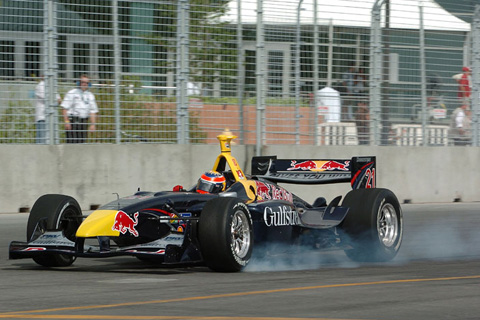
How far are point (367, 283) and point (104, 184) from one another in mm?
7597

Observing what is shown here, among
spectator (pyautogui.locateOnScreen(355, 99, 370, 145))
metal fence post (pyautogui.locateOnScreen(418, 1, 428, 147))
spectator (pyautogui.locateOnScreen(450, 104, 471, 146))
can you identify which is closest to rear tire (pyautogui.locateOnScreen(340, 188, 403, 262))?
spectator (pyautogui.locateOnScreen(355, 99, 370, 145))

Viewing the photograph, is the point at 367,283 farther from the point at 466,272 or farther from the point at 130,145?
the point at 130,145

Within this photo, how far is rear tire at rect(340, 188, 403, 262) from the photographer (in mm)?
9805

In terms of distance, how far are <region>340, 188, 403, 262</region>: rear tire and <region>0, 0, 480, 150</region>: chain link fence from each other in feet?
19.7

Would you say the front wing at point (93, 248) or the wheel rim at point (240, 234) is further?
the wheel rim at point (240, 234)

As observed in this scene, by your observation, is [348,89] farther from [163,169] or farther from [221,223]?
[221,223]

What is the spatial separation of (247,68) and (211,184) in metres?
7.08

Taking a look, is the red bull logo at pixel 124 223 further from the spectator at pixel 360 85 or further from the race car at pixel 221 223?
the spectator at pixel 360 85

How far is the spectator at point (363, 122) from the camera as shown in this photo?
688 inches

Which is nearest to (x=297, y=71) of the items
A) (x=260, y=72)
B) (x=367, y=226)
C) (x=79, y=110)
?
(x=260, y=72)

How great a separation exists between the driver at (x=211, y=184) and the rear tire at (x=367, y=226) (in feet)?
4.47

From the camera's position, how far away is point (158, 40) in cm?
→ 1551

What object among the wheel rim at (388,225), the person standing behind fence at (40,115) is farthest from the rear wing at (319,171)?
the person standing behind fence at (40,115)

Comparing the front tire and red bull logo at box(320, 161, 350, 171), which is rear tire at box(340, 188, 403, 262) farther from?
the front tire
